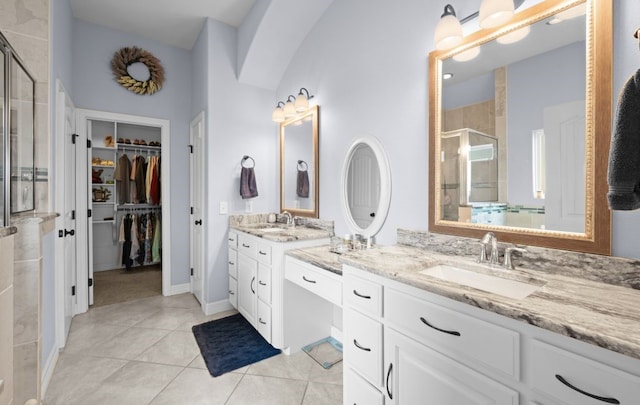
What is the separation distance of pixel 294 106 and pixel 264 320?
191 centimetres

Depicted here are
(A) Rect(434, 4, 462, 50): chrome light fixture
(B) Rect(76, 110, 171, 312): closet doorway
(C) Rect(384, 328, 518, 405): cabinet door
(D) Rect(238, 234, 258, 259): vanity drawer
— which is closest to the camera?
(C) Rect(384, 328, 518, 405): cabinet door

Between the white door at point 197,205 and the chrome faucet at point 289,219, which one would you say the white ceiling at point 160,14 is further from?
the chrome faucet at point 289,219

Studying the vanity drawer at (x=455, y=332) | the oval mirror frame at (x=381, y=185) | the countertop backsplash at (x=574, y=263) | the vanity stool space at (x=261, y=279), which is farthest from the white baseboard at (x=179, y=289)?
the countertop backsplash at (x=574, y=263)

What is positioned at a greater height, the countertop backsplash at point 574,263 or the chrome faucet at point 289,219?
the chrome faucet at point 289,219

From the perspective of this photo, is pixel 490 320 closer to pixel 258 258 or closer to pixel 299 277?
pixel 299 277

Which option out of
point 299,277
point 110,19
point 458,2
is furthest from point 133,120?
point 458,2

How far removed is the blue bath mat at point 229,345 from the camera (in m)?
2.10

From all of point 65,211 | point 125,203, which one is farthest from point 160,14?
point 125,203

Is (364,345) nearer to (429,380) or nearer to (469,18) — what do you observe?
(429,380)

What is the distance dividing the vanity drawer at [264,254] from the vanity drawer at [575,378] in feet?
5.74

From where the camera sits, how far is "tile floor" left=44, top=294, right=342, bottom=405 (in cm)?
175

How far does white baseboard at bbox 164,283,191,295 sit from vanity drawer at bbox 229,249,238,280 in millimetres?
928

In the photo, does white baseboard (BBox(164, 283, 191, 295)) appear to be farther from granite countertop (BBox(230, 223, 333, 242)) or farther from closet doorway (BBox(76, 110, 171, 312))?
granite countertop (BBox(230, 223, 333, 242))

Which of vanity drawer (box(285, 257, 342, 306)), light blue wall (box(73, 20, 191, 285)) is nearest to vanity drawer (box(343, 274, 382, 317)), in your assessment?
vanity drawer (box(285, 257, 342, 306))
